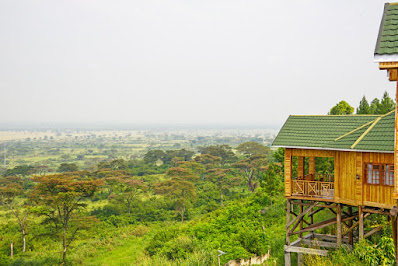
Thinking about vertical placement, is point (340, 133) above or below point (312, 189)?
above

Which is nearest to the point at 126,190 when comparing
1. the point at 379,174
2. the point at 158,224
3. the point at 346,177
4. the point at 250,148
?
the point at 158,224

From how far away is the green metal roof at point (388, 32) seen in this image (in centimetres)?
478

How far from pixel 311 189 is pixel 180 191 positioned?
18.2m

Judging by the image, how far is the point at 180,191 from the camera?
2769 cm

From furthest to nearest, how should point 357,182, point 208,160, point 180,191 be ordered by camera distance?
point 208,160, point 180,191, point 357,182

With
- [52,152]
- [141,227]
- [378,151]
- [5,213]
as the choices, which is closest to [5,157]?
[52,152]

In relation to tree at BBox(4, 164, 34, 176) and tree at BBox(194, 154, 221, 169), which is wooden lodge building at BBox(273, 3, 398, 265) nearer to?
tree at BBox(194, 154, 221, 169)

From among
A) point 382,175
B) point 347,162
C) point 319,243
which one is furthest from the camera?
point 319,243

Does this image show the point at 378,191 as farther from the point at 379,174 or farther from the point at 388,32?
the point at 388,32

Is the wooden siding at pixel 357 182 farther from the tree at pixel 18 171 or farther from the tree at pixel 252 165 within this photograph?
the tree at pixel 18 171

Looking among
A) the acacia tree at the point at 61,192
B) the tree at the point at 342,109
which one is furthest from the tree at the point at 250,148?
the acacia tree at the point at 61,192

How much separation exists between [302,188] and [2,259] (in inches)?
579

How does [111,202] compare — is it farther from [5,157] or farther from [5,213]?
[5,157]

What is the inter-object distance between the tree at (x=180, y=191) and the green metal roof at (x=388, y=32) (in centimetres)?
2297
